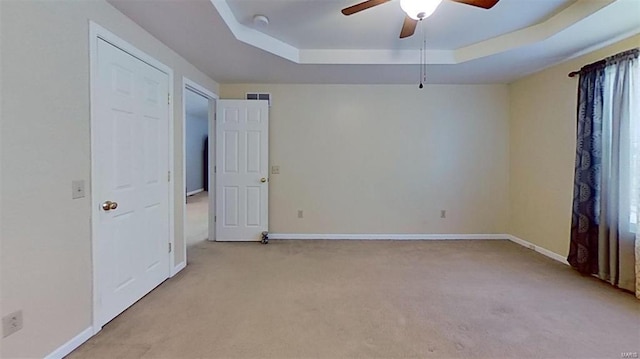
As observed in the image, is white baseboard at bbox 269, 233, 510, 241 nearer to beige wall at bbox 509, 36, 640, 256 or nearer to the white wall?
beige wall at bbox 509, 36, 640, 256

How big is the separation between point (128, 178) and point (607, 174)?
14.5ft

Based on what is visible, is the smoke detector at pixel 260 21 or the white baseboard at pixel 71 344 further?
the smoke detector at pixel 260 21

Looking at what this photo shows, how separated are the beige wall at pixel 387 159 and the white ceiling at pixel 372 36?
0.43m

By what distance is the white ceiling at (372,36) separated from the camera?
8.86 ft

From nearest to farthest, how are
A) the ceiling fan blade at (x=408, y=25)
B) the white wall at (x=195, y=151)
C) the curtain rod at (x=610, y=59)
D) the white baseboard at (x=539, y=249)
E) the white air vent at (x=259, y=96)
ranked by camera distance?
the ceiling fan blade at (x=408, y=25) → the curtain rod at (x=610, y=59) → the white baseboard at (x=539, y=249) → the white air vent at (x=259, y=96) → the white wall at (x=195, y=151)

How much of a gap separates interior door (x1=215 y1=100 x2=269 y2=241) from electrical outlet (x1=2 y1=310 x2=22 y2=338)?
10.4 ft

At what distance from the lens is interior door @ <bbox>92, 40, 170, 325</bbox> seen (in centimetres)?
238

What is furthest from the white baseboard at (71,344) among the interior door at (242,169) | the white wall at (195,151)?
the white wall at (195,151)

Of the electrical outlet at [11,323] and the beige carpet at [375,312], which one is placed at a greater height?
the electrical outlet at [11,323]

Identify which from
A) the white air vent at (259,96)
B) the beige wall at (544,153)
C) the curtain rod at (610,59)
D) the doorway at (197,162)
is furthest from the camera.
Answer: the white air vent at (259,96)

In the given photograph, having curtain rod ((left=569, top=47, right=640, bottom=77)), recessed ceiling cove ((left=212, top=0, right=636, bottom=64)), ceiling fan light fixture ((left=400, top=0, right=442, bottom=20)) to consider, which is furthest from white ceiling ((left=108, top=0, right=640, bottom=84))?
ceiling fan light fixture ((left=400, top=0, right=442, bottom=20))

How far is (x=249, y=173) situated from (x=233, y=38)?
86.9 inches

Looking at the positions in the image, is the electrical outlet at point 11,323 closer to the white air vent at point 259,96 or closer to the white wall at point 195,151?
the white air vent at point 259,96

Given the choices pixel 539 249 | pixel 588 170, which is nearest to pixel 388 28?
pixel 588 170
